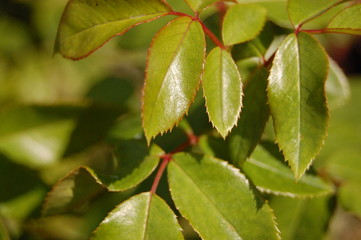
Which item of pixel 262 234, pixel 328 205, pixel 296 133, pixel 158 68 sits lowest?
pixel 328 205

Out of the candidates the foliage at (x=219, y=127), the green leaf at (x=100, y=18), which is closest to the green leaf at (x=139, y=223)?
the foliage at (x=219, y=127)

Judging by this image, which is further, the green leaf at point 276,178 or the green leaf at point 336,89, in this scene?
the green leaf at point 336,89

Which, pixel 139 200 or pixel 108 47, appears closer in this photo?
pixel 139 200

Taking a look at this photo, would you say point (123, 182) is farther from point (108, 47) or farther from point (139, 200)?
point (108, 47)

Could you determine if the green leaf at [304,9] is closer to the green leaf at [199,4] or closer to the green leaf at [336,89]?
the green leaf at [199,4]

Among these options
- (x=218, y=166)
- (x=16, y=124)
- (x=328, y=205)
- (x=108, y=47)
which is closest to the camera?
(x=218, y=166)

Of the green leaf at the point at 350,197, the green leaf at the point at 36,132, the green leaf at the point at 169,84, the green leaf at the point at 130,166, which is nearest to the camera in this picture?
the green leaf at the point at 169,84

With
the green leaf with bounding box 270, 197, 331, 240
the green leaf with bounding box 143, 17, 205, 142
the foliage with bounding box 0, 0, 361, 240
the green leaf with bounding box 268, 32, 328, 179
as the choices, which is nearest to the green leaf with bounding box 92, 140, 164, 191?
the foliage with bounding box 0, 0, 361, 240

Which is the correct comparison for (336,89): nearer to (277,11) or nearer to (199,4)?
(277,11)

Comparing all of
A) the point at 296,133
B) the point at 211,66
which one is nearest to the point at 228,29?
the point at 211,66
